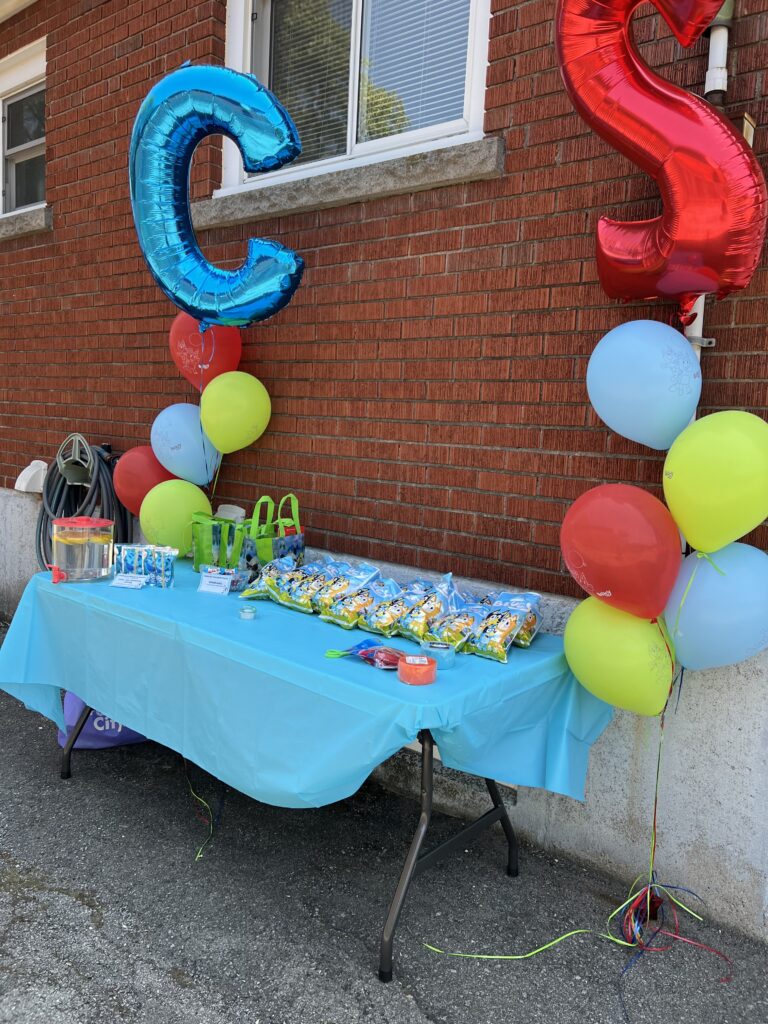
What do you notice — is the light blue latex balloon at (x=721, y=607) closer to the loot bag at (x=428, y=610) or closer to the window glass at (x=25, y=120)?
the loot bag at (x=428, y=610)

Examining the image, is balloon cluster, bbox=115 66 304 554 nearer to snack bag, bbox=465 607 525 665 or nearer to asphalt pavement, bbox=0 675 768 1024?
asphalt pavement, bbox=0 675 768 1024

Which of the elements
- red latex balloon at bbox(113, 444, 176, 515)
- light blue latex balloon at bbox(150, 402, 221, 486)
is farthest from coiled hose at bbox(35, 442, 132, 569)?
light blue latex balloon at bbox(150, 402, 221, 486)

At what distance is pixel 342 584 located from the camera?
2.98 meters

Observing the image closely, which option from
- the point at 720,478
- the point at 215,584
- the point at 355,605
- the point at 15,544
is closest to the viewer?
the point at 720,478

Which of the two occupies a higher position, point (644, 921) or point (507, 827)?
point (507, 827)

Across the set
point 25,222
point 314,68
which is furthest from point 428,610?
point 25,222

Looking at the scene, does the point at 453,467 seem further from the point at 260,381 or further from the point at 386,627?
the point at 260,381

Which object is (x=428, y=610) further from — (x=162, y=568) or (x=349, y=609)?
(x=162, y=568)

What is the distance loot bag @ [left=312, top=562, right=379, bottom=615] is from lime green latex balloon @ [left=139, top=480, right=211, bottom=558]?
1.05 meters

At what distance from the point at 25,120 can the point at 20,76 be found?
0.30 m

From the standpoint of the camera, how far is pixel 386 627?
269 cm

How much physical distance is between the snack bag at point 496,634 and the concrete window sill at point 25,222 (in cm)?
458

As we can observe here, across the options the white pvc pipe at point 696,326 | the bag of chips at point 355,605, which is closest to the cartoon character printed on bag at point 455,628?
the bag of chips at point 355,605

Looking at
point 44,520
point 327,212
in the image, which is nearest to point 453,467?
point 327,212
